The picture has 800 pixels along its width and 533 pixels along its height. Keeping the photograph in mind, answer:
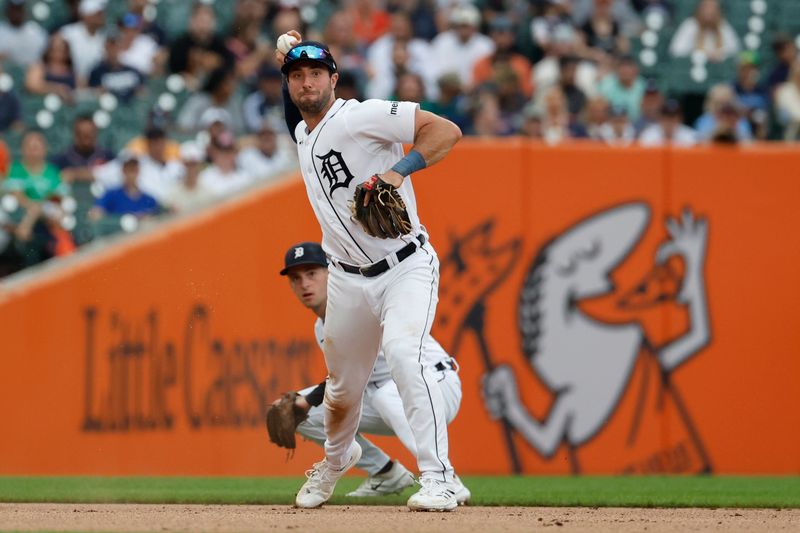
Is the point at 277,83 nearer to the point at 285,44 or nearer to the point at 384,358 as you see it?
the point at 384,358

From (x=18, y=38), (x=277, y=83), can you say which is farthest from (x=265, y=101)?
(x=18, y=38)

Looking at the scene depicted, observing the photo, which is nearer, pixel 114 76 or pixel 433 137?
pixel 433 137

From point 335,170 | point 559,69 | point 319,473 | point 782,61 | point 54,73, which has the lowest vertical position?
point 319,473

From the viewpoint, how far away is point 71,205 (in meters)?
10.6

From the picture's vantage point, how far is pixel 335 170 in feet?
19.7

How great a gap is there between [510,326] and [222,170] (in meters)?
2.83

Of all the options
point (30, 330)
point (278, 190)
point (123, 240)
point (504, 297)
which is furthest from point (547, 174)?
point (30, 330)

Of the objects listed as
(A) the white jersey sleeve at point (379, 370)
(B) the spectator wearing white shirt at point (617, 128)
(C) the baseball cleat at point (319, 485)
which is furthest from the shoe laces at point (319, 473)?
(B) the spectator wearing white shirt at point (617, 128)

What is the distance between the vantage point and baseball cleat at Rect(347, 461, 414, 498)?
23.6ft

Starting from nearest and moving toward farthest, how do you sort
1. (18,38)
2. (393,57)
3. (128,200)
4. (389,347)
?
(389,347)
(128,200)
(18,38)
(393,57)

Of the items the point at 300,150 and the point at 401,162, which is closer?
the point at 401,162

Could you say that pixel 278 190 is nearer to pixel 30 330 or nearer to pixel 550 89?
pixel 30 330

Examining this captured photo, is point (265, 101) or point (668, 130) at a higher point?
point (265, 101)

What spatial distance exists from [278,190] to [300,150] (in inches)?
143
